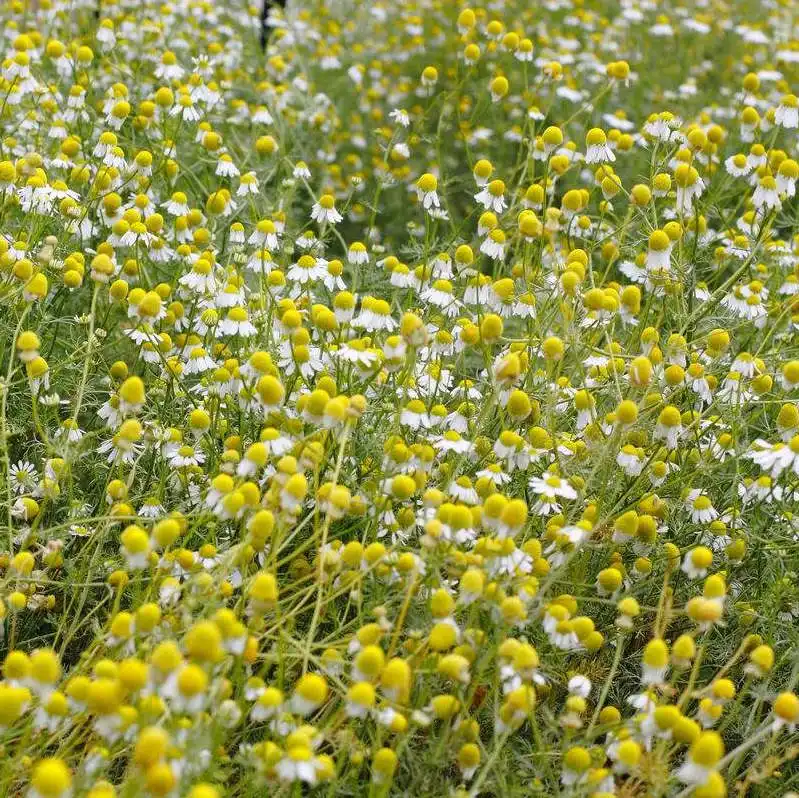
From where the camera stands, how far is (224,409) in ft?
9.68

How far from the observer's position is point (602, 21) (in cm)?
645

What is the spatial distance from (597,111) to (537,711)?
3984 millimetres

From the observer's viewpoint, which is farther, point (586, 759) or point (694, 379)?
point (694, 379)

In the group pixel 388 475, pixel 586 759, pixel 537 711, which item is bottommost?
pixel 537 711

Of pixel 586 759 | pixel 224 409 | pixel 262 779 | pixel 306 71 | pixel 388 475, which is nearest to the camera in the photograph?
pixel 262 779

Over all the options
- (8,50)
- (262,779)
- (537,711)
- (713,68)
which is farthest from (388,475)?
(713,68)

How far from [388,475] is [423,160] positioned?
3.69 meters

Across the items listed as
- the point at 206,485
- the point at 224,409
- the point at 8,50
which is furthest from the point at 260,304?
the point at 8,50

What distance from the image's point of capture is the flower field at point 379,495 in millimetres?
2023

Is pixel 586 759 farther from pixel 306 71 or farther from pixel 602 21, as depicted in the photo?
pixel 602 21

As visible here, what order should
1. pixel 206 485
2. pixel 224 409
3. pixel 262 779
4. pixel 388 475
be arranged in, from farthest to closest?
pixel 224 409
pixel 206 485
pixel 388 475
pixel 262 779

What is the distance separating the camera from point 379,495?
8.09ft

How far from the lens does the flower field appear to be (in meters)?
2.02

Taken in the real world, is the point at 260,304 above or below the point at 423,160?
above
